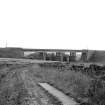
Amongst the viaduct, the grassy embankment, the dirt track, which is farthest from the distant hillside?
the dirt track

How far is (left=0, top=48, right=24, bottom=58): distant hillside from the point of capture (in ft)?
359

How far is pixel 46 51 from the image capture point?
102688 mm

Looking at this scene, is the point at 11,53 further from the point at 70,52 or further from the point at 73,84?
the point at 73,84

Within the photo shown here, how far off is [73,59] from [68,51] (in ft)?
32.7

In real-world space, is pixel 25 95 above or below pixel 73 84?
below

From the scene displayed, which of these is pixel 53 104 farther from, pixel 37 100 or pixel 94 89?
pixel 94 89

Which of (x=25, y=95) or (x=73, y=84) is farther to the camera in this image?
(x=73, y=84)

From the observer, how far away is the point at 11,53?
4466 inches

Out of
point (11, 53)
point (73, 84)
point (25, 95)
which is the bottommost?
point (25, 95)

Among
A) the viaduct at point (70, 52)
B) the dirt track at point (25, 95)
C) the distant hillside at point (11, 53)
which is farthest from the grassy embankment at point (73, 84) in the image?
the distant hillside at point (11, 53)

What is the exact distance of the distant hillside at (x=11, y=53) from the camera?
10956 centimetres

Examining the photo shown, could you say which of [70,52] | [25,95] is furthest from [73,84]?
[70,52]

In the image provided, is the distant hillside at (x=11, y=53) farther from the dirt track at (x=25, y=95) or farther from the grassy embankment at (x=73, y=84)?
the dirt track at (x=25, y=95)

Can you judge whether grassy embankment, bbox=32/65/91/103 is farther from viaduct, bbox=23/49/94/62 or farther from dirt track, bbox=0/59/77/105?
viaduct, bbox=23/49/94/62
